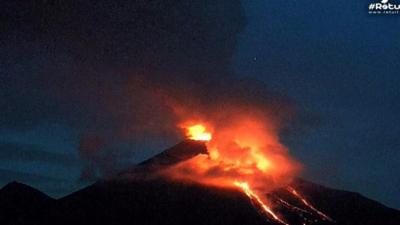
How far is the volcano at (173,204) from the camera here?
76500 mm

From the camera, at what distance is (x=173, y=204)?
265 ft

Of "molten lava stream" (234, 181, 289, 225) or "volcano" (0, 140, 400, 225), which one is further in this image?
"volcano" (0, 140, 400, 225)

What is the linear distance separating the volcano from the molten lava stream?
100cm

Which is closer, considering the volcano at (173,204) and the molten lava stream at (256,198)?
the molten lava stream at (256,198)

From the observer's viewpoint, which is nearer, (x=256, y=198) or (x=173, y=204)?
(x=173, y=204)

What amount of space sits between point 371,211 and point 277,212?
102ft

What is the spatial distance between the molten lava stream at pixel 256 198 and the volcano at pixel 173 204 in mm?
1004

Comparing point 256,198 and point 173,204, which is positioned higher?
point 256,198

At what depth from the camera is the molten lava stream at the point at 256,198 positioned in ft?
246

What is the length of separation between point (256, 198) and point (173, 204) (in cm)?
1156

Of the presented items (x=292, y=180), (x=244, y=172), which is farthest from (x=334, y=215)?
(x=244, y=172)

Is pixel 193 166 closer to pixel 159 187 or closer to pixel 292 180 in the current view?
pixel 159 187

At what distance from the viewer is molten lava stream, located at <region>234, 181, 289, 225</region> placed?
7490 centimetres

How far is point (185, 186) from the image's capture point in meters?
86.5
